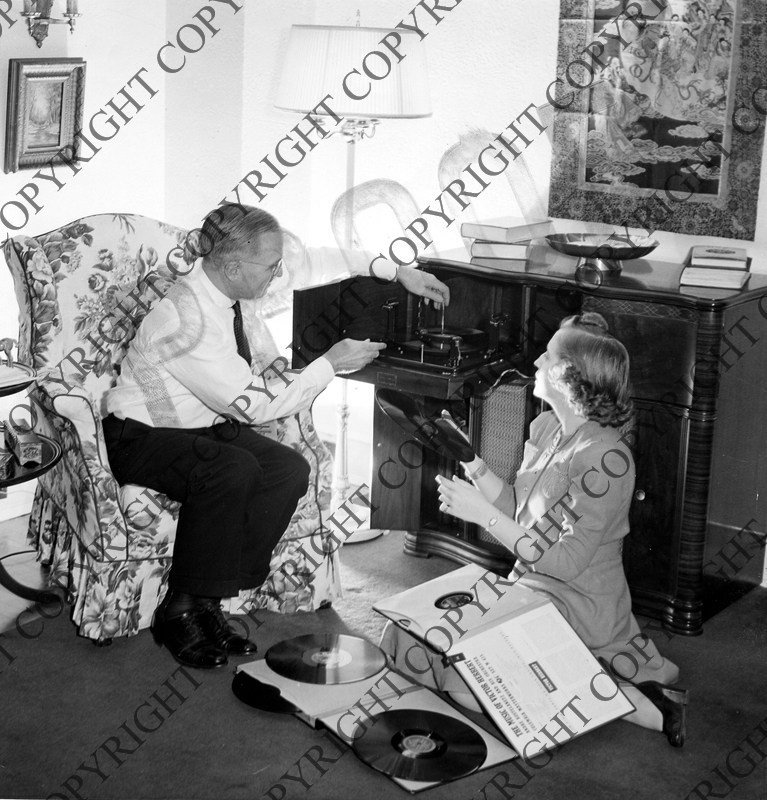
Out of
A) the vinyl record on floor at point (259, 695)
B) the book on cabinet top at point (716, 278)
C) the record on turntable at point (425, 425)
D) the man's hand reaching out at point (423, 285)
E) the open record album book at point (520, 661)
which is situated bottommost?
the vinyl record on floor at point (259, 695)

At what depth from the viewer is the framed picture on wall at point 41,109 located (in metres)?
3.44

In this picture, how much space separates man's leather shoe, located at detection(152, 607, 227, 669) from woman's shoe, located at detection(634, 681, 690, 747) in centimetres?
106

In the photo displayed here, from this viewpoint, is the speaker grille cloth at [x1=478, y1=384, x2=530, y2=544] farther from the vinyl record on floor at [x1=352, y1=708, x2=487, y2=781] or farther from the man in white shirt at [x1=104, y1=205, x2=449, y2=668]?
the vinyl record on floor at [x1=352, y1=708, x2=487, y2=781]

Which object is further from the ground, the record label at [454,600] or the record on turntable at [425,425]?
the record on turntable at [425,425]

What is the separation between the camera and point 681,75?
3273 mm

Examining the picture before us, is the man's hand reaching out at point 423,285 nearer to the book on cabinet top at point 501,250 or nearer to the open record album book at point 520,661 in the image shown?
the book on cabinet top at point 501,250

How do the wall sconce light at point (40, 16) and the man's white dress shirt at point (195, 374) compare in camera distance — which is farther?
the wall sconce light at point (40, 16)

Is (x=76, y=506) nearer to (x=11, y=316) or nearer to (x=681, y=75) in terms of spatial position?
(x=11, y=316)

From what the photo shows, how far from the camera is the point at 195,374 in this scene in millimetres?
2857

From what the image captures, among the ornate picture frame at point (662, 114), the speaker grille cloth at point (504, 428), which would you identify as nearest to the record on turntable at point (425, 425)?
the speaker grille cloth at point (504, 428)

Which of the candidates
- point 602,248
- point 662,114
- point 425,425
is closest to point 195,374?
point 425,425

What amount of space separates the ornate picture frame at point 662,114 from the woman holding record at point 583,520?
736 millimetres

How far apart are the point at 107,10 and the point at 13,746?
234cm

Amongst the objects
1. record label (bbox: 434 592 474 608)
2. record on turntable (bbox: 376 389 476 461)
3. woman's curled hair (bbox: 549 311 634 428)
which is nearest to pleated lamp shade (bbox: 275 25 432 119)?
record on turntable (bbox: 376 389 476 461)
